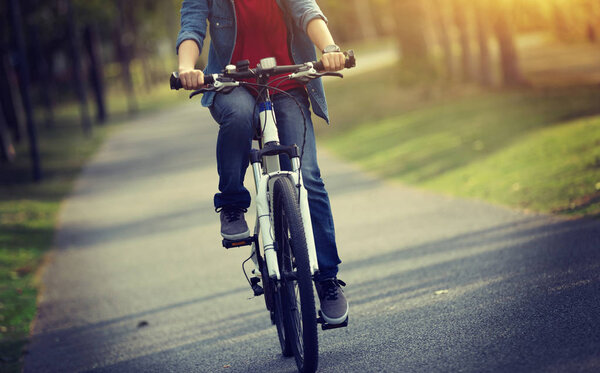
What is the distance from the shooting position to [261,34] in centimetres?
462

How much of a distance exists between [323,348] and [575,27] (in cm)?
1420

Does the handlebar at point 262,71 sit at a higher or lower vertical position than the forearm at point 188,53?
lower

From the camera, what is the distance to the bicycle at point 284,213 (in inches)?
156

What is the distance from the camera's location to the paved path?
443 cm

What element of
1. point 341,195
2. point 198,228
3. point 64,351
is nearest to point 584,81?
point 341,195

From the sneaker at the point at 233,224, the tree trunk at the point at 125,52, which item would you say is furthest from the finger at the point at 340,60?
the tree trunk at the point at 125,52

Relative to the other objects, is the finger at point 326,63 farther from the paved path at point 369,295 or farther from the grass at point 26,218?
the grass at point 26,218

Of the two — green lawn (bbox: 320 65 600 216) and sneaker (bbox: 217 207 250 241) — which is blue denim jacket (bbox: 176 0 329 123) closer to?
sneaker (bbox: 217 207 250 241)

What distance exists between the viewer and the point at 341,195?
12430 mm

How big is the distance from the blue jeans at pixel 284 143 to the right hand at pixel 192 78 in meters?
0.41

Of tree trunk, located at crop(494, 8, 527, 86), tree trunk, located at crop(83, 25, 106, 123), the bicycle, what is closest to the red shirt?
the bicycle

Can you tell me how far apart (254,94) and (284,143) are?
1.06ft

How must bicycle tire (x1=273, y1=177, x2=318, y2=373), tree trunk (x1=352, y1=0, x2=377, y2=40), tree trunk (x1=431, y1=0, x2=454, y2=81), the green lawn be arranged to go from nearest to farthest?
bicycle tire (x1=273, y1=177, x2=318, y2=373) → the green lawn → tree trunk (x1=431, y1=0, x2=454, y2=81) → tree trunk (x1=352, y1=0, x2=377, y2=40)

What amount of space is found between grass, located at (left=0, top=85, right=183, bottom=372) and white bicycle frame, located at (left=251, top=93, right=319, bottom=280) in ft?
9.28
